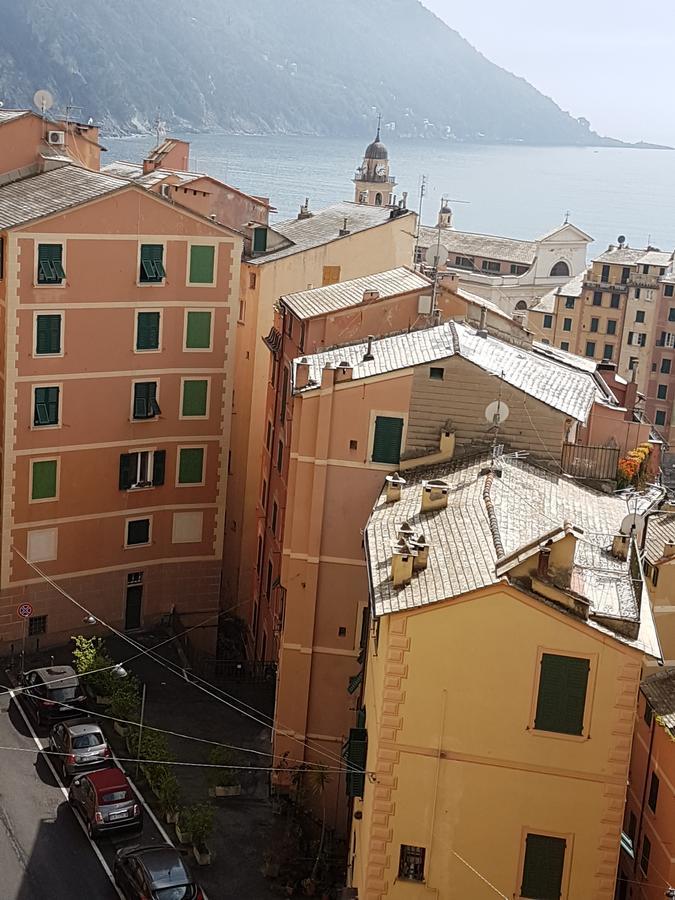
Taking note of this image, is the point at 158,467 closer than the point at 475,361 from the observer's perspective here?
No

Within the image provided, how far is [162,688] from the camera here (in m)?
46.2

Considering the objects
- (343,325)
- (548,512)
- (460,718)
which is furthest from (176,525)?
(460,718)

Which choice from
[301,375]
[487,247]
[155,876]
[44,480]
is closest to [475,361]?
[301,375]

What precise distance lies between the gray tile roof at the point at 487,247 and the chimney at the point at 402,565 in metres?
94.6

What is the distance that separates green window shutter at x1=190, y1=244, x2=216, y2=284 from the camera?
160ft

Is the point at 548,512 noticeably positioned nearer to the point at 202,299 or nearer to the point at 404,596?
the point at 404,596

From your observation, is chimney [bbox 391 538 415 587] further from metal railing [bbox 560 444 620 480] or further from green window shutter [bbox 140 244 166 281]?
green window shutter [bbox 140 244 166 281]

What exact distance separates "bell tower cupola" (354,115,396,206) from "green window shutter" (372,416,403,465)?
3434 inches

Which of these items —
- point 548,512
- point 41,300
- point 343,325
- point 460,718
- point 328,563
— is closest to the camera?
point 460,718

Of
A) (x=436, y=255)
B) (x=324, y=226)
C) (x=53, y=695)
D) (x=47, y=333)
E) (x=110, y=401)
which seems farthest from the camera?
(x=324, y=226)

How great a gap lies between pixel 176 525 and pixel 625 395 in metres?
17.3

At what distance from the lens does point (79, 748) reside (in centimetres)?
3847

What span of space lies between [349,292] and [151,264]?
285 inches

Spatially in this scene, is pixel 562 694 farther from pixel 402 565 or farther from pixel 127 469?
pixel 127 469
